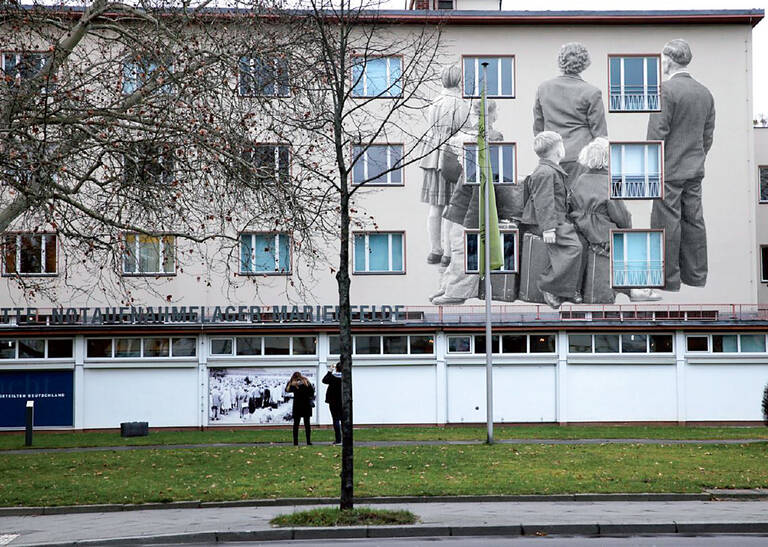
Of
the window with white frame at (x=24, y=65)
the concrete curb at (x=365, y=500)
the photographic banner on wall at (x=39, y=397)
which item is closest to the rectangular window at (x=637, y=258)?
the photographic banner on wall at (x=39, y=397)

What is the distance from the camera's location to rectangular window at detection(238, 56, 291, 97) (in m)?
18.7

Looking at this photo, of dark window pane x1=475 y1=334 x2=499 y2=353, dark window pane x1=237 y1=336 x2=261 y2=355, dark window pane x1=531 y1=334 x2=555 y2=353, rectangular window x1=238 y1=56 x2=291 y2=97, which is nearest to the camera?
rectangular window x1=238 y1=56 x2=291 y2=97

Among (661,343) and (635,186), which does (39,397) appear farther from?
(635,186)

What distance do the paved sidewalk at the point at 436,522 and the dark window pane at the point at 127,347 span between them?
19510 millimetres

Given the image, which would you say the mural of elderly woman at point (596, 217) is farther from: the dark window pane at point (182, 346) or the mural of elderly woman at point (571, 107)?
the dark window pane at point (182, 346)

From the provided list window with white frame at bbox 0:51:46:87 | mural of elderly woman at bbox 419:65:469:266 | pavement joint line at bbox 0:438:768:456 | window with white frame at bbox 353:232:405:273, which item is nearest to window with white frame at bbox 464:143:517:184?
mural of elderly woman at bbox 419:65:469:266

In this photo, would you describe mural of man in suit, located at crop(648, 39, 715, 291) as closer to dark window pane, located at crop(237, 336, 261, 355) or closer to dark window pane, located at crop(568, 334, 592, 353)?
dark window pane, located at crop(568, 334, 592, 353)

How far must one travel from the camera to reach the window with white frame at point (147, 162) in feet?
58.2

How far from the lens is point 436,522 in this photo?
44.9 ft

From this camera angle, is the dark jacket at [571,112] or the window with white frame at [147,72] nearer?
the window with white frame at [147,72]

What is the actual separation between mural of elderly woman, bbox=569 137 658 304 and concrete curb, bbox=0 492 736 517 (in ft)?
72.1

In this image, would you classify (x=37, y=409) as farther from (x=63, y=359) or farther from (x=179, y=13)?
(x=179, y=13)

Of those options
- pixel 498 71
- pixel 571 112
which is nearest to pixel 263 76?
pixel 498 71

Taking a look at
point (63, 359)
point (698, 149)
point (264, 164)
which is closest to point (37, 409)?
point (63, 359)
